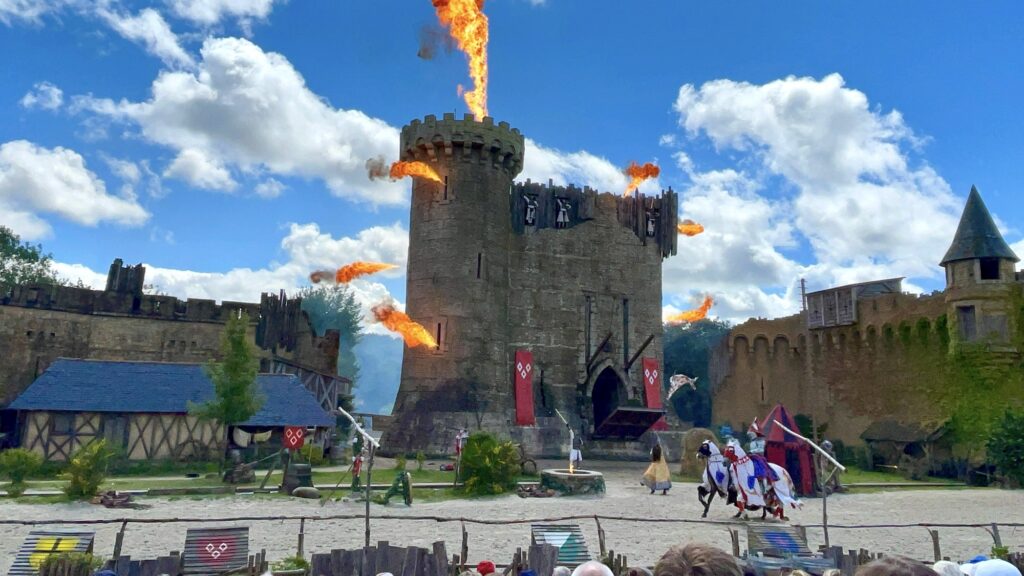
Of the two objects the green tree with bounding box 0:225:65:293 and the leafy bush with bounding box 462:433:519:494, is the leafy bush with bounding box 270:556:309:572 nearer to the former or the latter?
the leafy bush with bounding box 462:433:519:494

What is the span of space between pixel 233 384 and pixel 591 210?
75.5 feet

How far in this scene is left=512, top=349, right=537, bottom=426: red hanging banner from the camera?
33719mm

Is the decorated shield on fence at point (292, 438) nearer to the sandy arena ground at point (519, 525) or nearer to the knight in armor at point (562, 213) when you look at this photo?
the sandy arena ground at point (519, 525)

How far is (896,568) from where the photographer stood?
2.80 m

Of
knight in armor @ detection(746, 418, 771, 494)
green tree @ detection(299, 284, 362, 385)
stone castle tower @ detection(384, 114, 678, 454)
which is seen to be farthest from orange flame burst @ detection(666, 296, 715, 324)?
green tree @ detection(299, 284, 362, 385)

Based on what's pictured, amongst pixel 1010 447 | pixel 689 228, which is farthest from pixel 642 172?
pixel 1010 447

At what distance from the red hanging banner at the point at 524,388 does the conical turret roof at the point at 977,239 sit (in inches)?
806

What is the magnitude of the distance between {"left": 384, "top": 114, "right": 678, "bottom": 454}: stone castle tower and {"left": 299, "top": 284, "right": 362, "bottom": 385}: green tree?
4898 centimetres

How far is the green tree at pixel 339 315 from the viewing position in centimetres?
8231

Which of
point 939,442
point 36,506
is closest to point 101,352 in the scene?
point 36,506

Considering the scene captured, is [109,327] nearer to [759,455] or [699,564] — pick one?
[759,455]

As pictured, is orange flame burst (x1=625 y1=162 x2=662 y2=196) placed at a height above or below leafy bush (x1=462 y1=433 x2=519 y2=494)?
above

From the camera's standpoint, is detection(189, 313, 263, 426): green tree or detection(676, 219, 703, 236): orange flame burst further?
detection(676, 219, 703, 236): orange flame burst

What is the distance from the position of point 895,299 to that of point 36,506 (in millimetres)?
38923
